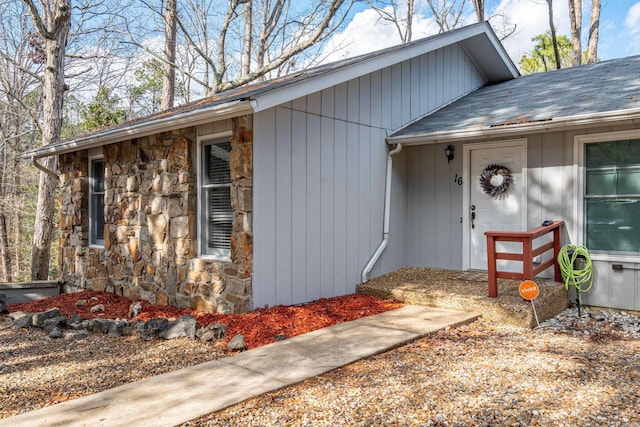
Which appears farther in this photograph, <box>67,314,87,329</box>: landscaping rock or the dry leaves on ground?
<box>67,314,87,329</box>: landscaping rock

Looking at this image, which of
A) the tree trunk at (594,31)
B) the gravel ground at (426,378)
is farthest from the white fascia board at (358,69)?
the tree trunk at (594,31)

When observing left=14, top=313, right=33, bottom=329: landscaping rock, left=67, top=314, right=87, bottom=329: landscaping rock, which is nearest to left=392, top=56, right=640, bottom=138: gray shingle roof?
left=67, top=314, right=87, bottom=329: landscaping rock

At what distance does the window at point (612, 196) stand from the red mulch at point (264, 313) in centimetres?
248

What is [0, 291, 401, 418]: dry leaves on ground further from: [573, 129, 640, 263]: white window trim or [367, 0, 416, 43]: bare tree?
[367, 0, 416, 43]: bare tree

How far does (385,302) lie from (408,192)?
2.05 meters

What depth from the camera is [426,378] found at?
3.16 metres

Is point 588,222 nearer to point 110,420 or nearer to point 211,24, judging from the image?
point 110,420

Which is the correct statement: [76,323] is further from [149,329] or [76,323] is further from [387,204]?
[387,204]

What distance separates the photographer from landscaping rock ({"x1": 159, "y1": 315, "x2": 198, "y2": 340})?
4.25 m

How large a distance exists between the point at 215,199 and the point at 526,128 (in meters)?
3.76

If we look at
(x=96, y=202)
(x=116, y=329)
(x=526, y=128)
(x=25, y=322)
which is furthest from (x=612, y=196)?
(x=96, y=202)

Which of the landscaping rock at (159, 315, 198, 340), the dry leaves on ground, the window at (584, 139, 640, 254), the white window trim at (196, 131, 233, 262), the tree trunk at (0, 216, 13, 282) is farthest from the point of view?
the tree trunk at (0, 216, 13, 282)

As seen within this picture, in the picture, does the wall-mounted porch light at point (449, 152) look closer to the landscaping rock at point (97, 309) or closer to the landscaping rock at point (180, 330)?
the landscaping rock at point (180, 330)

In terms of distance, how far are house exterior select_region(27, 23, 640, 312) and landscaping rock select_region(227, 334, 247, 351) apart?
0.87 metres
